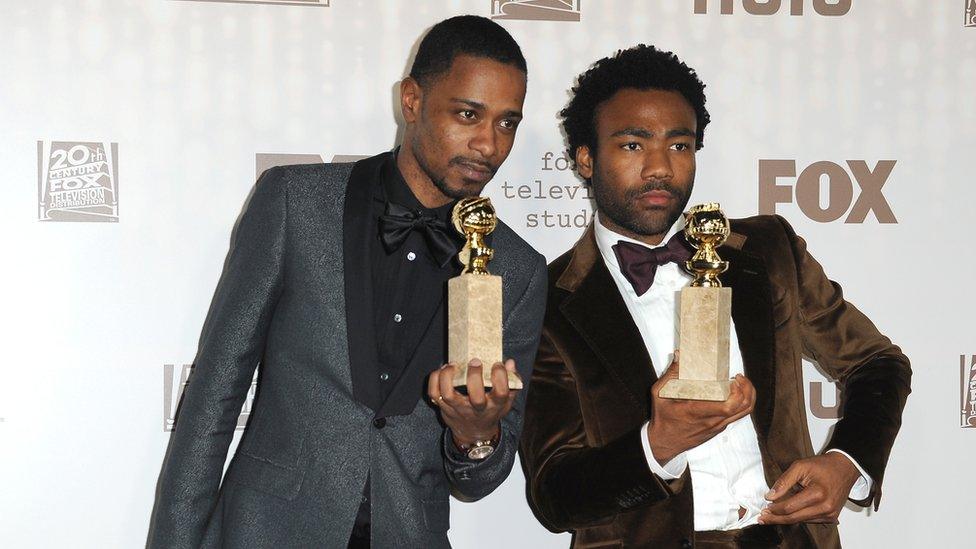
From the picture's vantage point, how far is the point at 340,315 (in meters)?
2.00

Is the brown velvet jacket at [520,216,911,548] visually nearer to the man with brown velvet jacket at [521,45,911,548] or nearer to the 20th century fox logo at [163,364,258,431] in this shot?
the man with brown velvet jacket at [521,45,911,548]

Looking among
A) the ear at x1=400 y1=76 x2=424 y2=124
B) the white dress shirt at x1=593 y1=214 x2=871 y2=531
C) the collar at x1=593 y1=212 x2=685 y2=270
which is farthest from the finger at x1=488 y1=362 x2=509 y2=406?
the collar at x1=593 y1=212 x2=685 y2=270

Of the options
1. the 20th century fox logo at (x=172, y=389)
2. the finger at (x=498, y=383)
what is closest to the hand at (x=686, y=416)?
the finger at (x=498, y=383)

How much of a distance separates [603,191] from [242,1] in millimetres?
1098

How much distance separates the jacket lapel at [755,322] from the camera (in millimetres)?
2318

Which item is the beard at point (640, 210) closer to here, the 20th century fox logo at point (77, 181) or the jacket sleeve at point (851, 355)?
the jacket sleeve at point (851, 355)

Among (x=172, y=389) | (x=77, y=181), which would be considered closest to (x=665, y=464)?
(x=172, y=389)

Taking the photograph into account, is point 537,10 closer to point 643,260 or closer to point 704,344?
point 643,260

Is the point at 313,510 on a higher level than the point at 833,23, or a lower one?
lower

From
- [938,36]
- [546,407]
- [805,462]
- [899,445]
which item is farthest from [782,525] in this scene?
[938,36]

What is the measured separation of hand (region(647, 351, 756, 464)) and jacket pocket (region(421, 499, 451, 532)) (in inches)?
17.3

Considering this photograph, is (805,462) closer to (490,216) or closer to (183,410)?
(490,216)

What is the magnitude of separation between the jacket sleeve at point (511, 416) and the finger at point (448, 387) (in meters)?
0.22

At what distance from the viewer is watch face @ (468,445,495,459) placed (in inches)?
78.1
